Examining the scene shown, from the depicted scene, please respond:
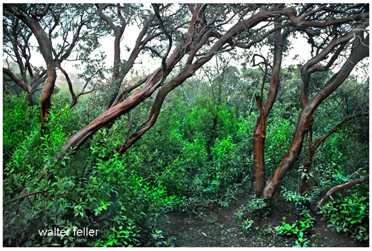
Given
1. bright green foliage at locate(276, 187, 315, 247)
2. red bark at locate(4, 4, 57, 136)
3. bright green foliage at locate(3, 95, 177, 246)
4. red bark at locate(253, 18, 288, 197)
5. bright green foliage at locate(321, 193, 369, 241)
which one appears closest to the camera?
bright green foliage at locate(3, 95, 177, 246)

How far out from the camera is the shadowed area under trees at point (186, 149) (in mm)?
2947

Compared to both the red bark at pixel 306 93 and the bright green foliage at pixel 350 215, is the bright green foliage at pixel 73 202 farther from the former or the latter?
the bright green foliage at pixel 350 215

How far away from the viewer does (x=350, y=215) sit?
11.3 ft

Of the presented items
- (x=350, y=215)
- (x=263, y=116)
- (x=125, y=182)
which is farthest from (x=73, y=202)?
(x=350, y=215)

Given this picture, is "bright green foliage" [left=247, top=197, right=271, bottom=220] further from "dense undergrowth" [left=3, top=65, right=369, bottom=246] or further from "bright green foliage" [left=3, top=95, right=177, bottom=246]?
"bright green foliage" [left=3, top=95, right=177, bottom=246]

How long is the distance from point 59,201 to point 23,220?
36 cm

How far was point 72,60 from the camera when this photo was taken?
7246mm

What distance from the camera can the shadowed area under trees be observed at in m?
2.95

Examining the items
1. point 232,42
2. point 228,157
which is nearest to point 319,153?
point 228,157

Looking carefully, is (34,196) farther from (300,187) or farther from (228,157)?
(300,187)

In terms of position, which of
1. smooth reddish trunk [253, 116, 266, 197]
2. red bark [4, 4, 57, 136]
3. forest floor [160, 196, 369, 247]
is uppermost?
red bark [4, 4, 57, 136]

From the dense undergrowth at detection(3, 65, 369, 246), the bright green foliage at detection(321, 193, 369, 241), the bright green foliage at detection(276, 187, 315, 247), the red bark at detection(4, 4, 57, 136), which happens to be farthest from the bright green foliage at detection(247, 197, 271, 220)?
the red bark at detection(4, 4, 57, 136)

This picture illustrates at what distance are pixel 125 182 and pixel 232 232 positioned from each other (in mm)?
1792

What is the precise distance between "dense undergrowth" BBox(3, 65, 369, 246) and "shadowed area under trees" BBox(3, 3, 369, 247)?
0.02m
